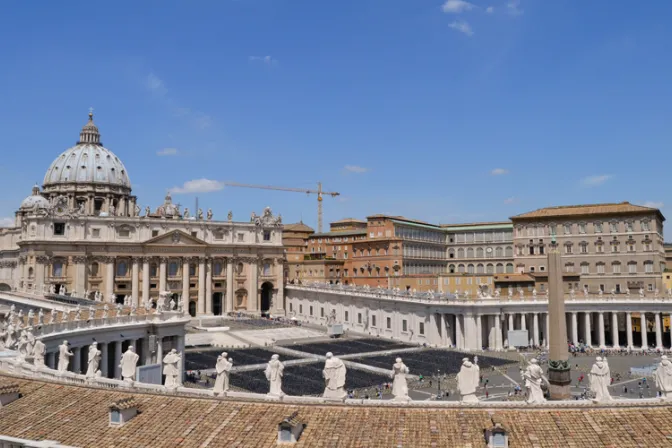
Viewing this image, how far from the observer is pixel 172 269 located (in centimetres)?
10181

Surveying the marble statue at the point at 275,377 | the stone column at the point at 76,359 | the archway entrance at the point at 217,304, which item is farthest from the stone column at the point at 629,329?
the archway entrance at the point at 217,304

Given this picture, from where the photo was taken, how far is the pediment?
3878 inches

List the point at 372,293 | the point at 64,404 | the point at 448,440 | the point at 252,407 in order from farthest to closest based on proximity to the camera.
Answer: the point at 372,293
the point at 64,404
the point at 252,407
the point at 448,440

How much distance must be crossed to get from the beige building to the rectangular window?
70231 mm

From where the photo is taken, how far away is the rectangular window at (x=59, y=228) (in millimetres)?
92738

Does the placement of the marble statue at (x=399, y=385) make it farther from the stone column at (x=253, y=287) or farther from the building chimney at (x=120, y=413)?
the stone column at (x=253, y=287)

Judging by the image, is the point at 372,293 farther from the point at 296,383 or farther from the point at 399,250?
the point at 296,383

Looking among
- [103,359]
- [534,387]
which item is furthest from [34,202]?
[534,387]

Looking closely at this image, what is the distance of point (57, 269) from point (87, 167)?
35221mm

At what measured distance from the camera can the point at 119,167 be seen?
420 ft

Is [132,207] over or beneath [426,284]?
over

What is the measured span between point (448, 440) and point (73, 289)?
3420 inches

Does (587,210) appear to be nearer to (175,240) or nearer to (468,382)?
(175,240)

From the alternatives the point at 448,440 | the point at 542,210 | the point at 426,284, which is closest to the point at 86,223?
the point at 426,284
